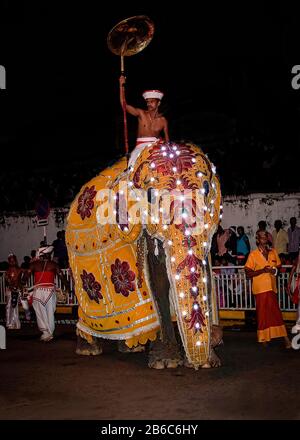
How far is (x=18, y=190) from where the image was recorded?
1014 inches

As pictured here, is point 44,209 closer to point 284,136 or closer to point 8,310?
point 8,310

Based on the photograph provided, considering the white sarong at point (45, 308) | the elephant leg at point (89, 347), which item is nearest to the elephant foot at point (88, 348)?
the elephant leg at point (89, 347)

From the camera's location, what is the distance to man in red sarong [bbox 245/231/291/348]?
11.6 metres

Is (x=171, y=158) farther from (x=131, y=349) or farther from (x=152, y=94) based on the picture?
(x=131, y=349)

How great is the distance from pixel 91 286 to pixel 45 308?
8.97 feet

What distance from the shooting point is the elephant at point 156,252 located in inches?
357

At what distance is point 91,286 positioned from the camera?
37.4ft

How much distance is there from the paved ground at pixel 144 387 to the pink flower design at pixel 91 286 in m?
0.92

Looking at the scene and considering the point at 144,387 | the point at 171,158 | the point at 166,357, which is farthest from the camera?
the point at 166,357

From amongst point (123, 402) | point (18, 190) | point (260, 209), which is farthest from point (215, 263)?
point (18, 190)

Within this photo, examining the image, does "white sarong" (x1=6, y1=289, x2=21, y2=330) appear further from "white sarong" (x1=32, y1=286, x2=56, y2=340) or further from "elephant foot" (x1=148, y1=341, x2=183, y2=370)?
"elephant foot" (x1=148, y1=341, x2=183, y2=370)

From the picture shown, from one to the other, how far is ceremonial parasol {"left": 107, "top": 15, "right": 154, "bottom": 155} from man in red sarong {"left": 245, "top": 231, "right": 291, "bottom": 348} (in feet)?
8.77

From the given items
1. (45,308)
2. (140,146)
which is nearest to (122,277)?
(140,146)

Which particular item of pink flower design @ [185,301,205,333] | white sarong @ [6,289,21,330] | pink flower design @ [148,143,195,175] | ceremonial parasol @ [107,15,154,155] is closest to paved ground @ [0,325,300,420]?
pink flower design @ [185,301,205,333]
